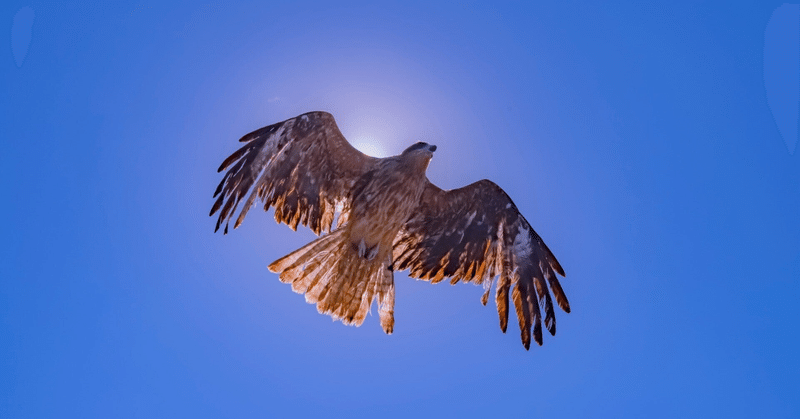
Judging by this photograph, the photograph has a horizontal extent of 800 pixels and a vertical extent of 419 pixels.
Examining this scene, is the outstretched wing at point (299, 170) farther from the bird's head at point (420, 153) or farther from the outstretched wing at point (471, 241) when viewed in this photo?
the outstretched wing at point (471, 241)

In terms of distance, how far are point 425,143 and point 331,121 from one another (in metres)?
1.15

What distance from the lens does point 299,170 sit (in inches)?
269

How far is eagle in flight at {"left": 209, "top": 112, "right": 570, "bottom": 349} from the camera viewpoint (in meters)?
6.48

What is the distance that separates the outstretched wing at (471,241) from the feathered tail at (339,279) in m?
0.45

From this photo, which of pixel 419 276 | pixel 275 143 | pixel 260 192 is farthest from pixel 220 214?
pixel 419 276

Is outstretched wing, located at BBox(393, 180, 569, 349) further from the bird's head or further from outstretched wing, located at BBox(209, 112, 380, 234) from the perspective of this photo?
outstretched wing, located at BBox(209, 112, 380, 234)

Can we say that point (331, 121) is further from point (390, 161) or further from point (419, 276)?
point (419, 276)

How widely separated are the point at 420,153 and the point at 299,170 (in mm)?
1401

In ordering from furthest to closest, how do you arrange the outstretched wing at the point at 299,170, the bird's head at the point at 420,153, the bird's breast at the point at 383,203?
the bird's head at the point at 420,153 < the bird's breast at the point at 383,203 < the outstretched wing at the point at 299,170

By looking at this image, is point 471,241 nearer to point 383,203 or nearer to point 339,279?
point 383,203

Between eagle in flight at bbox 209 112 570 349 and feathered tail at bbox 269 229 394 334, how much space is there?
0.01 metres

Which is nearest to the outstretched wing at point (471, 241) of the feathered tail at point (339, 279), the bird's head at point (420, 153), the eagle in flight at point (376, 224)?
the eagle in flight at point (376, 224)

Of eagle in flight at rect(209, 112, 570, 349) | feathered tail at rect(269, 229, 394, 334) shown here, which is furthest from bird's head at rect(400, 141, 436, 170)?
feathered tail at rect(269, 229, 394, 334)

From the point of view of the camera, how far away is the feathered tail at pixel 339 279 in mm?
6465
